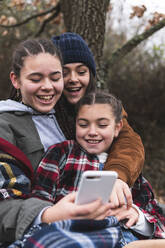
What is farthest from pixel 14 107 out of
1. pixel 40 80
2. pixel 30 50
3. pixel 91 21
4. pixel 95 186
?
pixel 91 21

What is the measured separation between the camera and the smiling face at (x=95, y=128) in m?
1.94

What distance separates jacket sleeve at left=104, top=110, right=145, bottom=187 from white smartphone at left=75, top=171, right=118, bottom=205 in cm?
49

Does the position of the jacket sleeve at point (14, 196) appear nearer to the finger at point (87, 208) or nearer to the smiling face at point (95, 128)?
the finger at point (87, 208)

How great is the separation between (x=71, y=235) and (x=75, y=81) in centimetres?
113

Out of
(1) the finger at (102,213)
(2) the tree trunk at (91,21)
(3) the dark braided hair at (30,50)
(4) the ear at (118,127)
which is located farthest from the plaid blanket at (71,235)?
(2) the tree trunk at (91,21)

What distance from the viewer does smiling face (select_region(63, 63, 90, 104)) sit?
7.13 ft

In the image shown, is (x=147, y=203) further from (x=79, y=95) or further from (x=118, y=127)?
(x=79, y=95)

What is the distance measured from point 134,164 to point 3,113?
2.65 feet

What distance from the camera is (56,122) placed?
204cm

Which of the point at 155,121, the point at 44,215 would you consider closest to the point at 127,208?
the point at 44,215

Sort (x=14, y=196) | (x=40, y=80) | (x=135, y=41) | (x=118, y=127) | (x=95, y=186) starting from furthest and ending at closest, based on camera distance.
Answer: (x=135, y=41) < (x=118, y=127) < (x=40, y=80) < (x=14, y=196) < (x=95, y=186)

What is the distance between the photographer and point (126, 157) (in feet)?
6.39

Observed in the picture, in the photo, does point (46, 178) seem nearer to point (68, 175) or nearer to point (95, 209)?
point (68, 175)

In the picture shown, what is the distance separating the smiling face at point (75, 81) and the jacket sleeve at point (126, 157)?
1.25 ft
